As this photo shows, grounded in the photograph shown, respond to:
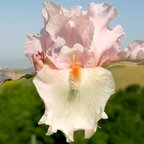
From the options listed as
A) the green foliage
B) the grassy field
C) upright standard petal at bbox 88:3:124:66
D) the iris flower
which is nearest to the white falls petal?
the iris flower

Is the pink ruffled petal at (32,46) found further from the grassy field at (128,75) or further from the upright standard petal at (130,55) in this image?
the grassy field at (128,75)

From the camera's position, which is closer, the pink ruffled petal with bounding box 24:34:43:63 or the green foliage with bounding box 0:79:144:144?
the pink ruffled petal with bounding box 24:34:43:63

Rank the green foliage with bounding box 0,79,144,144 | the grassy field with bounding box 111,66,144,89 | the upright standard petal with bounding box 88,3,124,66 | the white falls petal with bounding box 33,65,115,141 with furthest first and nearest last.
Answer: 1. the grassy field with bounding box 111,66,144,89
2. the green foliage with bounding box 0,79,144,144
3. the upright standard petal with bounding box 88,3,124,66
4. the white falls petal with bounding box 33,65,115,141

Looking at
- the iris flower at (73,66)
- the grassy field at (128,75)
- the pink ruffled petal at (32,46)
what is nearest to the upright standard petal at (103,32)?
the iris flower at (73,66)

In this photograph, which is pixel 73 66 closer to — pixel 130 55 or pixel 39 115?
pixel 130 55

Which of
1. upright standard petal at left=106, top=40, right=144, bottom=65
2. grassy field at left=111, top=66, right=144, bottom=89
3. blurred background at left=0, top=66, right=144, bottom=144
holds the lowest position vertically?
grassy field at left=111, top=66, right=144, bottom=89

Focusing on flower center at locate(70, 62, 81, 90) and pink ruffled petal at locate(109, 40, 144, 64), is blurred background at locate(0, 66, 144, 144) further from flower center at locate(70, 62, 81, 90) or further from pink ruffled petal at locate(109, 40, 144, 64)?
flower center at locate(70, 62, 81, 90)

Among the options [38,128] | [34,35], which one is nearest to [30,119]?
[38,128]
